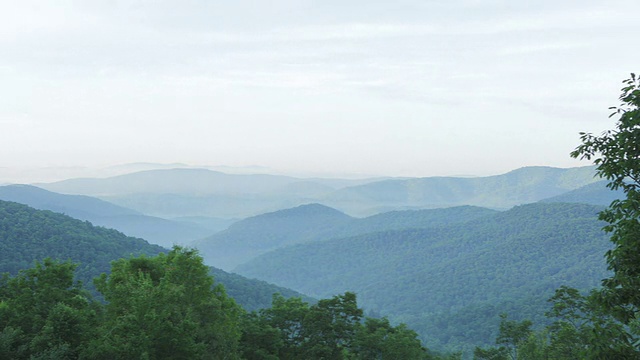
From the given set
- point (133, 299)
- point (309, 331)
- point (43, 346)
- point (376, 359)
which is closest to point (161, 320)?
point (133, 299)

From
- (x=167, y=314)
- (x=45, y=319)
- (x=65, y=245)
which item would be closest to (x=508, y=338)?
(x=167, y=314)

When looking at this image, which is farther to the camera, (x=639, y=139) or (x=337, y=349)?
(x=337, y=349)

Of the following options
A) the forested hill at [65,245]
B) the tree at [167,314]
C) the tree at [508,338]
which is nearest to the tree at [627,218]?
the tree at [167,314]

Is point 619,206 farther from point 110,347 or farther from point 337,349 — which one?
point 337,349

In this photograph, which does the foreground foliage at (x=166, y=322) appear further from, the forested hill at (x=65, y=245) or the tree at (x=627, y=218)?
the forested hill at (x=65, y=245)

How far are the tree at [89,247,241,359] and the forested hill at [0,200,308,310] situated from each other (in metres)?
90.9

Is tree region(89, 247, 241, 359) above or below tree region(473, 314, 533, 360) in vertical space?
above

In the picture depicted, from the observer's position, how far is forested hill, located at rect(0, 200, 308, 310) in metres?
122

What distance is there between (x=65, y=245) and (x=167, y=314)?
126 metres

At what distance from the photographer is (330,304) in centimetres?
3944

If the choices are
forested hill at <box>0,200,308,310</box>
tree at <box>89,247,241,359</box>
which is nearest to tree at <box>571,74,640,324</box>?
tree at <box>89,247,241,359</box>

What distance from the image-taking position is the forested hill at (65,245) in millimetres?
121750

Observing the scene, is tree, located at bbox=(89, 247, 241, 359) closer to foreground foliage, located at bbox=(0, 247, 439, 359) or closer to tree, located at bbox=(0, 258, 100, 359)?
foreground foliage, located at bbox=(0, 247, 439, 359)

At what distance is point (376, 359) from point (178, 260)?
17.0 metres
